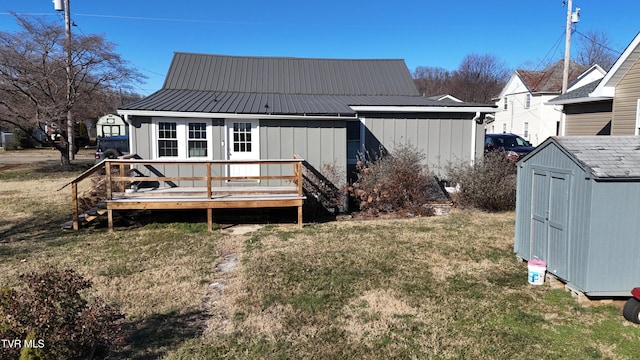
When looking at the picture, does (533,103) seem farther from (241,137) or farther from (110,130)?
(110,130)

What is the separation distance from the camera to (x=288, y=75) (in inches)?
627

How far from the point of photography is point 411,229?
8.88m

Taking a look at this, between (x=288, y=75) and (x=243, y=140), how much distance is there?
578 cm

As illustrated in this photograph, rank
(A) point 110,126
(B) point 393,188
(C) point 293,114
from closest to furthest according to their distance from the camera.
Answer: (B) point 393,188 < (C) point 293,114 < (A) point 110,126

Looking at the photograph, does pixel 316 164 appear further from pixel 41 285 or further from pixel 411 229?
pixel 41 285

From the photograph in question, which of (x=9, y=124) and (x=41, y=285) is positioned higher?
(x=9, y=124)

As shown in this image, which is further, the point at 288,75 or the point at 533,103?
the point at 533,103

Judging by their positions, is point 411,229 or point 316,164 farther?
point 316,164

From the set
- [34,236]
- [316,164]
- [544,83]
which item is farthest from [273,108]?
[544,83]

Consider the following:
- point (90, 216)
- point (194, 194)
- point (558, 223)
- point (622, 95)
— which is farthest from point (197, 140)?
point (622, 95)

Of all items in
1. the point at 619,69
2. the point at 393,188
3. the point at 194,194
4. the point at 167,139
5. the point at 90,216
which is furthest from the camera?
the point at 167,139

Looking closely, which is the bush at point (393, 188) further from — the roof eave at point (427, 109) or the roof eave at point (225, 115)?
the roof eave at point (427, 109)

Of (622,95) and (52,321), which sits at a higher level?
(622,95)

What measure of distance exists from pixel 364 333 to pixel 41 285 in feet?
9.72
